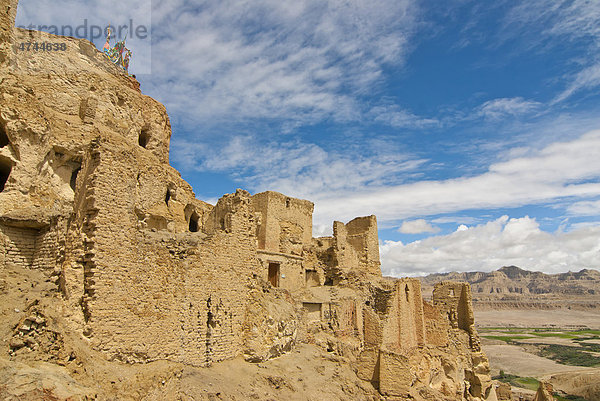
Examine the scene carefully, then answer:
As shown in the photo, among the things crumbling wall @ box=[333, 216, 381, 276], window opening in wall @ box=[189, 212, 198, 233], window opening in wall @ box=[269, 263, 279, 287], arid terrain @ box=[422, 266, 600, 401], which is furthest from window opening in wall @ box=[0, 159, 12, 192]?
arid terrain @ box=[422, 266, 600, 401]

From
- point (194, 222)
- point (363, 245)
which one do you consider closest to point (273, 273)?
point (194, 222)

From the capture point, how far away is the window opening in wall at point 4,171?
13.4m

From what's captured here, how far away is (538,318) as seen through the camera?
527ft

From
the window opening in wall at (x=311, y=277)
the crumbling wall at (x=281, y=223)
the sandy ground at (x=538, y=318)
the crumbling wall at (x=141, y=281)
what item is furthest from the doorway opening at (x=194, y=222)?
the sandy ground at (x=538, y=318)

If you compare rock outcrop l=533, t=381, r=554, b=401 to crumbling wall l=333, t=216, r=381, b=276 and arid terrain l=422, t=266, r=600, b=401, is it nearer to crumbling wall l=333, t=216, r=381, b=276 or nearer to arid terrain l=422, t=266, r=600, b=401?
crumbling wall l=333, t=216, r=381, b=276

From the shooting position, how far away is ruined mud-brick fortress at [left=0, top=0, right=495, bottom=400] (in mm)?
9359

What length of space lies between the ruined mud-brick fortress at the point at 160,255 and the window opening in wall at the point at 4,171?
0.04 meters

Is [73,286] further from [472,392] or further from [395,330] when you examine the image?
[472,392]

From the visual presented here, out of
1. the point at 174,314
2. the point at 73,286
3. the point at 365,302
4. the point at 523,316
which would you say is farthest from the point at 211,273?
the point at 523,316

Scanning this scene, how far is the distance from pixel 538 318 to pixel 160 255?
183850mm

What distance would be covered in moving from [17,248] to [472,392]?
2560 cm

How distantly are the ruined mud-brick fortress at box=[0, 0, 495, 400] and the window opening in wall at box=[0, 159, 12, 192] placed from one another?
42 mm

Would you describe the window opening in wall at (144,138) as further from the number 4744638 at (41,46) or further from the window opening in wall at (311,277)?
the window opening in wall at (311,277)

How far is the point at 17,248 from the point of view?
10.5m
